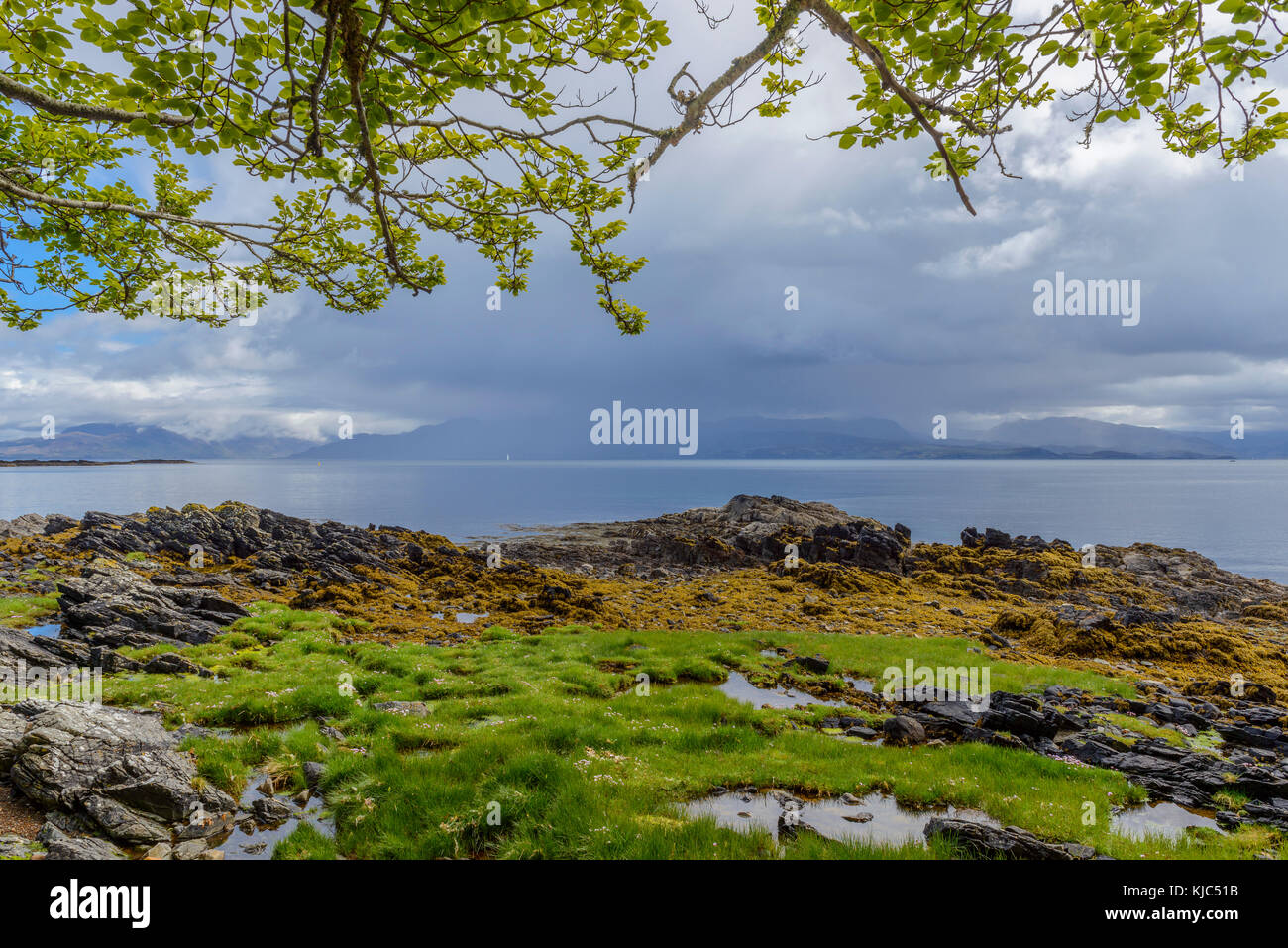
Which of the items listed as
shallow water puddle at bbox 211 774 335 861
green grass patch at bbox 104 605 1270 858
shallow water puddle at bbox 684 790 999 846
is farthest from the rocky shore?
green grass patch at bbox 104 605 1270 858

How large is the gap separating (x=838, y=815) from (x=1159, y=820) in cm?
496

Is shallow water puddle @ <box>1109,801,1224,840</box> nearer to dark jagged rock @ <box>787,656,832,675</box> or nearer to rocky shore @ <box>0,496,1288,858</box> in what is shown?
rocky shore @ <box>0,496,1288,858</box>

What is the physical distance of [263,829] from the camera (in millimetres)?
7738

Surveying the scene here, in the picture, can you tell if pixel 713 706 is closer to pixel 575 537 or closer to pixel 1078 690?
pixel 1078 690

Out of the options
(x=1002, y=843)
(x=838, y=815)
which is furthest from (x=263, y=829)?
(x=1002, y=843)

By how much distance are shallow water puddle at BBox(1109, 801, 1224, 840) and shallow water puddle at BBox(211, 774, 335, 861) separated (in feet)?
37.3

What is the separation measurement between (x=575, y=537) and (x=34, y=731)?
164 feet

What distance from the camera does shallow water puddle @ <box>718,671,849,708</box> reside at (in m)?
14.4

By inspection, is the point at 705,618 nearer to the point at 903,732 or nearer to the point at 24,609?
the point at 903,732

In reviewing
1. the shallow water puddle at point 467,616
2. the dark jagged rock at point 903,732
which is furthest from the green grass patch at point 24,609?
the dark jagged rock at point 903,732

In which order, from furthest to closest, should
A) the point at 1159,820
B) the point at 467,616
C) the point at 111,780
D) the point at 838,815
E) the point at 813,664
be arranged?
the point at 467,616 < the point at 813,664 < the point at 1159,820 < the point at 838,815 < the point at 111,780

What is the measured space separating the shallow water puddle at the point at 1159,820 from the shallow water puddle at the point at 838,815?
1944mm
